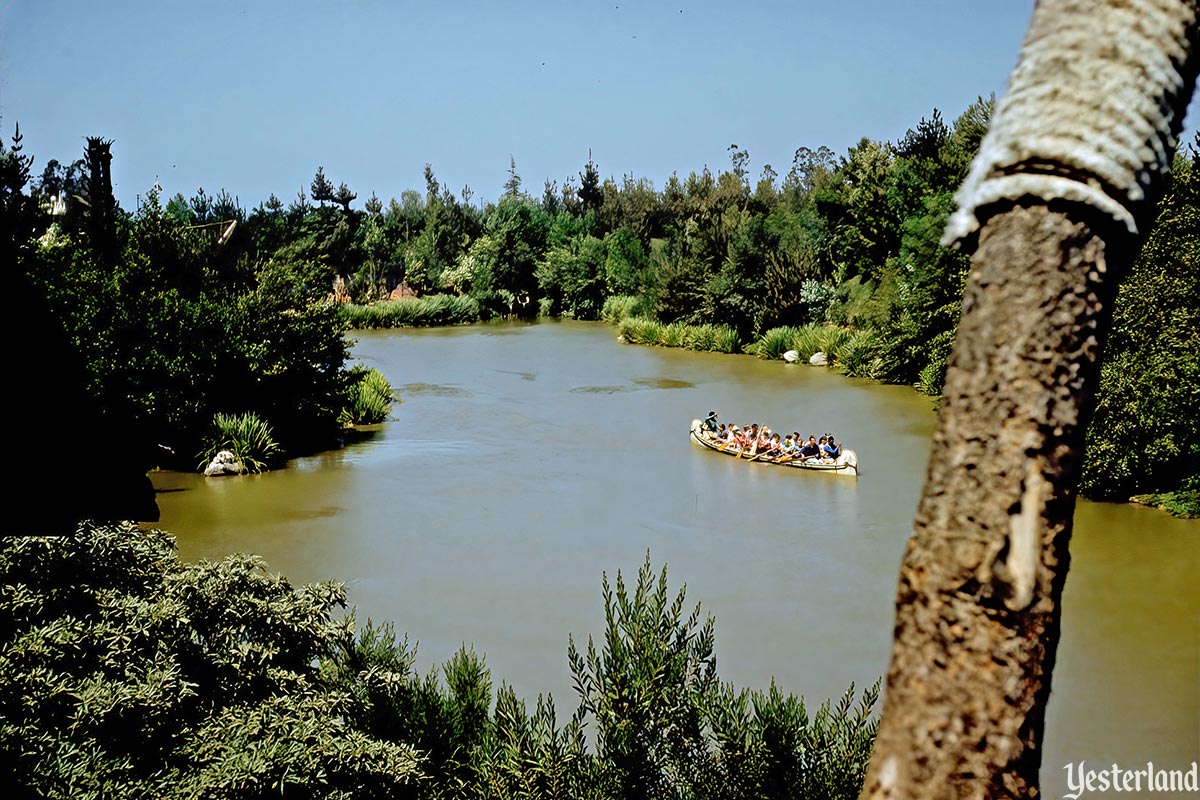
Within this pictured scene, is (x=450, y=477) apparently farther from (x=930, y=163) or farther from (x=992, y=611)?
(x=930, y=163)

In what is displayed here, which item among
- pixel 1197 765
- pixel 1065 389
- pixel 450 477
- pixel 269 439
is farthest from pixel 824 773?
pixel 269 439

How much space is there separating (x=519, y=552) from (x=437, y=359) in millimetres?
20258

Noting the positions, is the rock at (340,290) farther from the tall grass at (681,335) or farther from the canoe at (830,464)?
the canoe at (830,464)

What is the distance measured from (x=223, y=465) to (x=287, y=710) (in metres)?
12.4

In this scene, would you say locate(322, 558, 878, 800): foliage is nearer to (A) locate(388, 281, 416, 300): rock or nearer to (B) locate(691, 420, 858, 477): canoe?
(B) locate(691, 420, 858, 477): canoe

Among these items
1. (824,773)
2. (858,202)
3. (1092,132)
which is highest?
(858,202)

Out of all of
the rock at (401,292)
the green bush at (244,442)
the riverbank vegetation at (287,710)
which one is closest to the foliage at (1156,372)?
the riverbank vegetation at (287,710)

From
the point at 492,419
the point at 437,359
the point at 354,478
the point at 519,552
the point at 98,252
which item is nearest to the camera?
the point at 519,552

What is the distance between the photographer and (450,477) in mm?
16828

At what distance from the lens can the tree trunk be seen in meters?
2.13

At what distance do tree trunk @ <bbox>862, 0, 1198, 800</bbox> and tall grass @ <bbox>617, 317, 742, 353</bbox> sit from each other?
3152cm

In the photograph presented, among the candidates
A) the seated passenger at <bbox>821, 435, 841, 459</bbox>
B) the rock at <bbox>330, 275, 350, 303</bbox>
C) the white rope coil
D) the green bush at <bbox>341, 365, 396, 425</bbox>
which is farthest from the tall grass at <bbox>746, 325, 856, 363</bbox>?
the white rope coil

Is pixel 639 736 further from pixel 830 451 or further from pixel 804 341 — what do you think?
pixel 804 341

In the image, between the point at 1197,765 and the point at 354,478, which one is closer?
the point at 1197,765
